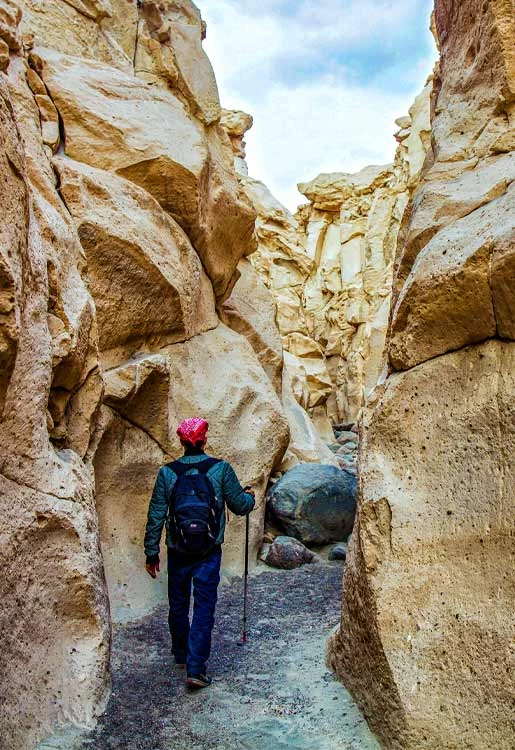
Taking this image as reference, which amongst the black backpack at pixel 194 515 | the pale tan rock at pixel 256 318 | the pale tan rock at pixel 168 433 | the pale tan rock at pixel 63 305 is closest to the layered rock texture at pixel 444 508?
the black backpack at pixel 194 515

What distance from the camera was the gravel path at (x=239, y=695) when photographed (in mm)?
3836

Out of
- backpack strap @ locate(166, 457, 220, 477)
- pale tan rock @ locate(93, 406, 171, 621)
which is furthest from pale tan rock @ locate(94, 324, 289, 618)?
backpack strap @ locate(166, 457, 220, 477)

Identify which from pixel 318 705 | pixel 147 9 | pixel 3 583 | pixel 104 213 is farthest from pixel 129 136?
pixel 318 705

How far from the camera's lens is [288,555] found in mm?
8133

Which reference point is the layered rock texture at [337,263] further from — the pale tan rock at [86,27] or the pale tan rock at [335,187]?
the pale tan rock at [86,27]

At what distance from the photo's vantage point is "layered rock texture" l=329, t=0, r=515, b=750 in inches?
135

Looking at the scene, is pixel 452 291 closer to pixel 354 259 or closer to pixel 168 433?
pixel 168 433

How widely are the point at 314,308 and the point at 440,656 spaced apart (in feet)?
113

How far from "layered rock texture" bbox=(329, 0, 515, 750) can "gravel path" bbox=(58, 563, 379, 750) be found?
0.26 m

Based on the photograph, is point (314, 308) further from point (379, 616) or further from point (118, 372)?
point (379, 616)

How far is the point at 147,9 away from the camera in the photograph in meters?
10.7

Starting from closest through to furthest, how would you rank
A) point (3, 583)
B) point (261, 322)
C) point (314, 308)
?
point (3, 583)
point (261, 322)
point (314, 308)

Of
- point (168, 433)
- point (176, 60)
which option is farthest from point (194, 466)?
point (176, 60)

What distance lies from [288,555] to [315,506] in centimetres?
94
